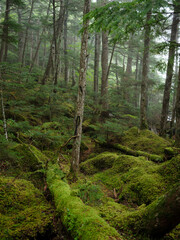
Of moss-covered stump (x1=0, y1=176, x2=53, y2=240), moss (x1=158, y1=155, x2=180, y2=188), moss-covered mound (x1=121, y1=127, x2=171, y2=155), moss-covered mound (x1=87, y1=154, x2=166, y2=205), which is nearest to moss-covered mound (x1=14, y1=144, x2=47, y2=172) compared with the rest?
moss-covered stump (x1=0, y1=176, x2=53, y2=240)

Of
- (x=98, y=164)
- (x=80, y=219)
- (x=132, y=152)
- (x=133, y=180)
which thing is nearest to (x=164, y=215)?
(x=80, y=219)

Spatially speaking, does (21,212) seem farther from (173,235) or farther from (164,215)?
(173,235)

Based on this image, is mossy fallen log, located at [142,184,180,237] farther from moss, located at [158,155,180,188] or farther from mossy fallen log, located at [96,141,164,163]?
mossy fallen log, located at [96,141,164,163]

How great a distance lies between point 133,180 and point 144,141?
4214 mm

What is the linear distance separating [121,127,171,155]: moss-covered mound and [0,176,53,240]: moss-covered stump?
19.5 feet

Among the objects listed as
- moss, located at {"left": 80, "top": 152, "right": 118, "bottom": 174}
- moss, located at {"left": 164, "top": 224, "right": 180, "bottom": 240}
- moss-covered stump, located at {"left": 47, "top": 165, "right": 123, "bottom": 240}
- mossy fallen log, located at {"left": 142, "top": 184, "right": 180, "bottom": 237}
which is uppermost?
mossy fallen log, located at {"left": 142, "top": 184, "right": 180, "bottom": 237}

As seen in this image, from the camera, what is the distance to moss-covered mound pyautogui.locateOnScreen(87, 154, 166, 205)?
14.1ft

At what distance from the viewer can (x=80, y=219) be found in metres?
2.71

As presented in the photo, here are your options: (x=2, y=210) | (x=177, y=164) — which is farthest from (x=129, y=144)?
(x=2, y=210)

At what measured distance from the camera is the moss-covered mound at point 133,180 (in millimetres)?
4301

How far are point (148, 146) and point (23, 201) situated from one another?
21.6 ft

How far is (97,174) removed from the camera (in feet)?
22.0

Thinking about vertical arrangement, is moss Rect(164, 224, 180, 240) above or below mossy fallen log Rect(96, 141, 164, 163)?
above

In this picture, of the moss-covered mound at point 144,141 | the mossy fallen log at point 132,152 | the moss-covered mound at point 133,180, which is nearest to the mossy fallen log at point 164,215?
the moss-covered mound at point 133,180
